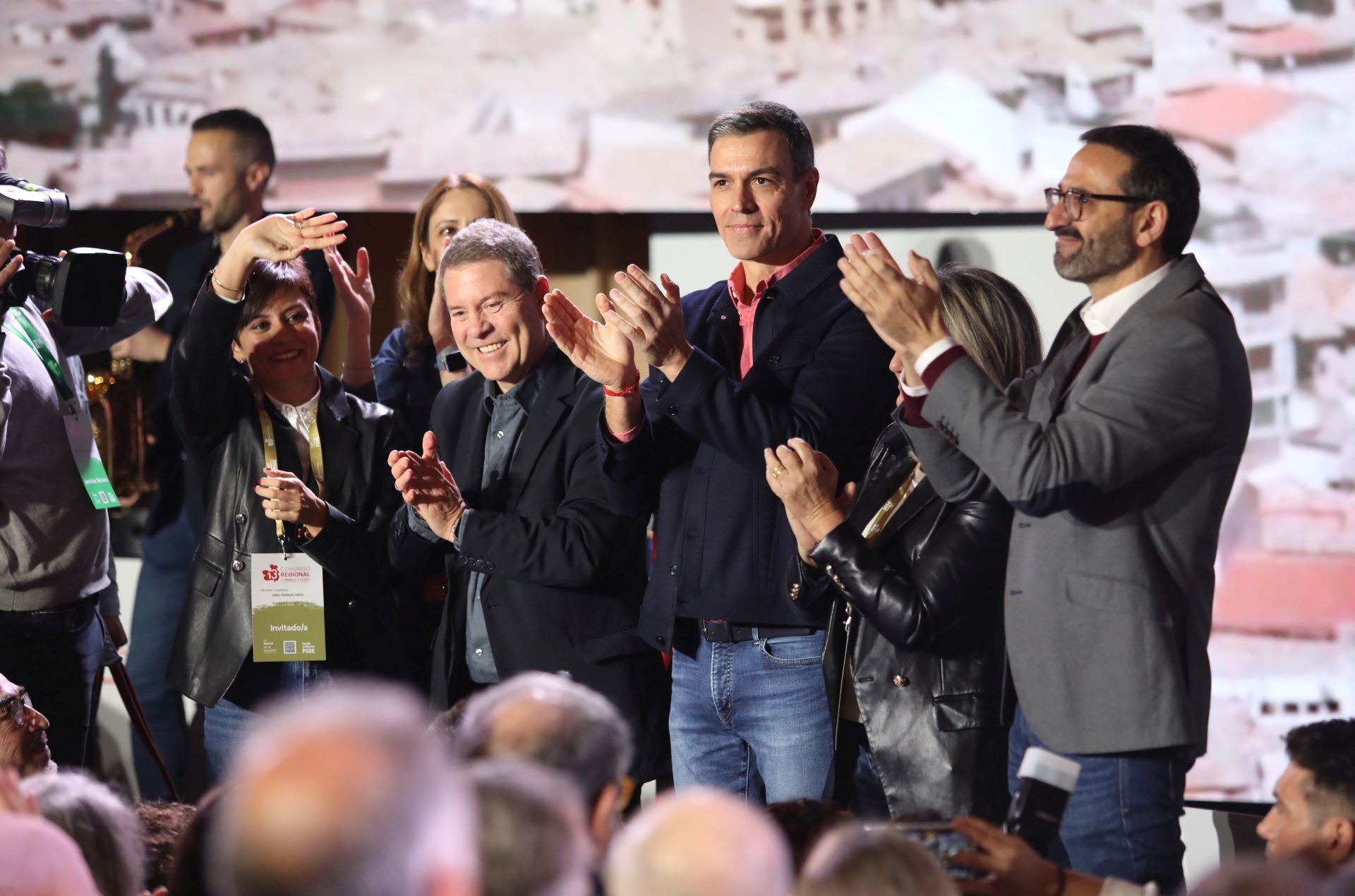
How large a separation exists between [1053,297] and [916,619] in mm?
2372

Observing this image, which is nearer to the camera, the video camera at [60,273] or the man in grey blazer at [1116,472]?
the man in grey blazer at [1116,472]

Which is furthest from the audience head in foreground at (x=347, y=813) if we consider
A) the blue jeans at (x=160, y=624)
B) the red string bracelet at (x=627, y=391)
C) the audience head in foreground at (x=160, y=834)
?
the blue jeans at (x=160, y=624)

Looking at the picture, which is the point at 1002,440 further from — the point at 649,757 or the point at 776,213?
the point at 649,757

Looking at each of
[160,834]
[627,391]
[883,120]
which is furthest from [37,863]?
[883,120]

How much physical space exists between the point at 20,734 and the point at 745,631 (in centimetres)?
125

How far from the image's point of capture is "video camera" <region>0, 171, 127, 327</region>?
9.32ft

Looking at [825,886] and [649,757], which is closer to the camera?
[825,886]

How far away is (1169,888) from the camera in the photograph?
2.09 metres

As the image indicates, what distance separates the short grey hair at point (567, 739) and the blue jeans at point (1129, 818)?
0.78 m

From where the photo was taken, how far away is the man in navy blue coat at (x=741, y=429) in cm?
258

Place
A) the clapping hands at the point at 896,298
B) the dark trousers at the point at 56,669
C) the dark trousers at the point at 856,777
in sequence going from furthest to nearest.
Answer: the dark trousers at the point at 56,669
the dark trousers at the point at 856,777
the clapping hands at the point at 896,298

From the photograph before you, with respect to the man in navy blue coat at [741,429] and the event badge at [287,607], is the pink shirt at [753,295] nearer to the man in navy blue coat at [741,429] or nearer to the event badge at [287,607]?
the man in navy blue coat at [741,429]

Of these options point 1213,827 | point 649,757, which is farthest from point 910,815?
point 1213,827

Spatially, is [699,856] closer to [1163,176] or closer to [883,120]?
[1163,176]
